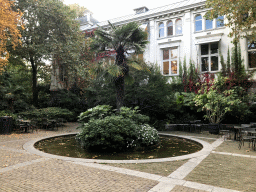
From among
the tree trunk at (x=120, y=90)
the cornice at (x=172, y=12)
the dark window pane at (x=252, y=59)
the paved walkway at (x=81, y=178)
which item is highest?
the cornice at (x=172, y=12)

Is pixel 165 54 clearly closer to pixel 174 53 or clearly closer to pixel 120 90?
pixel 174 53

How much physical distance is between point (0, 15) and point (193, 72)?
662 inches

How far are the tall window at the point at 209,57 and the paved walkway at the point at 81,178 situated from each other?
654 inches

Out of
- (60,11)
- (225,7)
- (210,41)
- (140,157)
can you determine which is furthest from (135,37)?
(210,41)

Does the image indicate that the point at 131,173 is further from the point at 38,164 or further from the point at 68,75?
the point at 68,75

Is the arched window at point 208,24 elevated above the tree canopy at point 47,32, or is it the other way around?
the arched window at point 208,24

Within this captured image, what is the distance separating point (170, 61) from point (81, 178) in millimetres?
19764

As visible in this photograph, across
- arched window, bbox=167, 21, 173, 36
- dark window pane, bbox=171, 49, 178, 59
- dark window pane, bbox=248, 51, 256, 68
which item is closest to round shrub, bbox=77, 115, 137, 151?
dark window pane, bbox=248, 51, 256, 68

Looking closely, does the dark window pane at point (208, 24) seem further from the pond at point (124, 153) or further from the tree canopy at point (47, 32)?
the pond at point (124, 153)

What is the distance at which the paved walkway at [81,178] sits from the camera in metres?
4.11

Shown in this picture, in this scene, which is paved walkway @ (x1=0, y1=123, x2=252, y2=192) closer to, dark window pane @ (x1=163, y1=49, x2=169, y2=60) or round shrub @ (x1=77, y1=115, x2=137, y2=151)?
round shrub @ (x1=77, y1=115, x2=137, y2=151)

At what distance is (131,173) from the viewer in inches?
198

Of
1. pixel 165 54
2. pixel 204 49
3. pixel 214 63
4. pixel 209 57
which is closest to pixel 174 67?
pixel 165 54

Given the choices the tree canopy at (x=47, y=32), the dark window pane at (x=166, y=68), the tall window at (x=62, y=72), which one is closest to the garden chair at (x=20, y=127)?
the tree canopy at (x=47, y=32)
